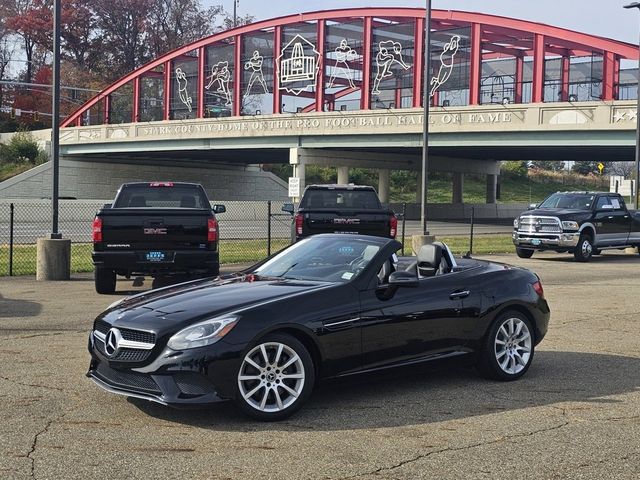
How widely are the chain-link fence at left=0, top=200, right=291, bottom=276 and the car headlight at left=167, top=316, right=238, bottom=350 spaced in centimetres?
1176

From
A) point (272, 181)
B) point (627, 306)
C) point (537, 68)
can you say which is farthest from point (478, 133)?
point (627, 306)

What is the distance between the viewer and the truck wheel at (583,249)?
76.8 ft

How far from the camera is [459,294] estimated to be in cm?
741

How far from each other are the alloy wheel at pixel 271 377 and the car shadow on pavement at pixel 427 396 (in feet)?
0.49

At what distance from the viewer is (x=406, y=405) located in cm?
674

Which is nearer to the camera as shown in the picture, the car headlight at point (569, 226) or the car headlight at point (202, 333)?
the car headlight at point (202, 333)

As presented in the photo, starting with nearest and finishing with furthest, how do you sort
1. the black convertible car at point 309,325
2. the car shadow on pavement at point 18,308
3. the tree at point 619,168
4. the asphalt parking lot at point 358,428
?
the asphalt parking lot at point 358,428
the black convertible car at point 309,325
the car shadow on pavement at point 18,308
the tree at point 619,168

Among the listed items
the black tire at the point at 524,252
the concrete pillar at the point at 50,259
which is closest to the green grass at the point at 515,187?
the black tire at the point at 524,252

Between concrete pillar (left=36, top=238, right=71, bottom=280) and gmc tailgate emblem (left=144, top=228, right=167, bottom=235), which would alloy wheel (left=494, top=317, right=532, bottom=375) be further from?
Result: concrete pillar (left=36, top=238, right=71, bottom=280)

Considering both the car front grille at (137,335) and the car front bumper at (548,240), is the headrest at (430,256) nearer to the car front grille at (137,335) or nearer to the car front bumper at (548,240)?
the car front grille at (137,335)

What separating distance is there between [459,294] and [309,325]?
Answer: 1.68m

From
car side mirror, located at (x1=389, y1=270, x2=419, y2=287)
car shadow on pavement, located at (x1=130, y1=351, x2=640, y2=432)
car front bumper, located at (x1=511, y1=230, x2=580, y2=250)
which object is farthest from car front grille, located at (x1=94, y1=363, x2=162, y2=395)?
car front bumper, located at (x1=511, y1=230, x2=580, y2=250)

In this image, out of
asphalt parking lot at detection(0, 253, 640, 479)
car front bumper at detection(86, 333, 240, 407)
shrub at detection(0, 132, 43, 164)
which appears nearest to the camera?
asphalt parking lot at detection(0, 253, 640, 479)

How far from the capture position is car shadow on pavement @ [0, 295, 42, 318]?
11.6m
